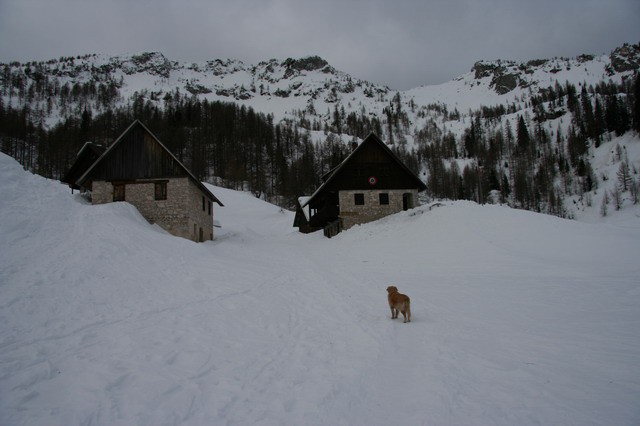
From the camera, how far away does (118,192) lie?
23953mm

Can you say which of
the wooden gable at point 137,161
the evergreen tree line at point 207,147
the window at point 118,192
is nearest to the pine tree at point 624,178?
the evergreen tree line at point 207,147

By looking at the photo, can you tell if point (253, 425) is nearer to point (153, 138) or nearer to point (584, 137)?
point (153, 138)

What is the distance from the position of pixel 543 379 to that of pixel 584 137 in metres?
109

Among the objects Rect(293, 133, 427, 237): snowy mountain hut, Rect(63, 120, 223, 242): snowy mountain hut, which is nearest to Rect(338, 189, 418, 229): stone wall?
Rect(293, 133, 427, 237): snowy mountain hut

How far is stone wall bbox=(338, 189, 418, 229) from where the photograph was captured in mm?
31125

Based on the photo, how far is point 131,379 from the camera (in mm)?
5016

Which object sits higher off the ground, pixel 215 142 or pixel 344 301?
pixel 215 142

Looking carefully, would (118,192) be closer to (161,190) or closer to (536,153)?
(161,190)

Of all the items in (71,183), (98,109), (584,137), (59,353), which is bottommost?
(59,353)

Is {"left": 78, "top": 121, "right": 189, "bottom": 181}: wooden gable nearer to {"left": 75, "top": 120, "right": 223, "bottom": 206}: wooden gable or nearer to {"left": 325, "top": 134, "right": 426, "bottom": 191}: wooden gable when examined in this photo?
{"left": 75, "top": 120, "right": 223, "bottom": 206}: wooden gable

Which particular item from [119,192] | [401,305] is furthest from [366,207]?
[401,305]

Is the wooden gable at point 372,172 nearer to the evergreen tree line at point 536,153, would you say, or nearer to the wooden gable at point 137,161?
the wooden gable at point 137,161

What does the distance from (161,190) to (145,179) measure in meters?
1.33

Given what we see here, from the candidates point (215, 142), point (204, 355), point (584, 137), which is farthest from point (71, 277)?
point (584, 137)
